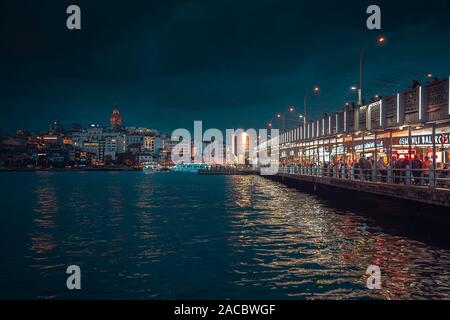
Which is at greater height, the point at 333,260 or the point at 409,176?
the point at 409,176

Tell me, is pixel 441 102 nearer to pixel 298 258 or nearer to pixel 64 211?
pixel 298 258

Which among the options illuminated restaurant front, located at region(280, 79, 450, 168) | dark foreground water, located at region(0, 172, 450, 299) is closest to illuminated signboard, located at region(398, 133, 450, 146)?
illuminated restaurant front, located at region(280, 79, 450, 168)

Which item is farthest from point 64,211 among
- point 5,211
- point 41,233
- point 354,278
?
point 354,278

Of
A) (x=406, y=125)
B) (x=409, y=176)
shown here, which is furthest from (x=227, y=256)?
(x=406, y=125)

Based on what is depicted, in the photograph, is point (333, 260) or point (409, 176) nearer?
point (333, 260)

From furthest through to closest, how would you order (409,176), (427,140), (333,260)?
(427,140), (409,176), (333,260)

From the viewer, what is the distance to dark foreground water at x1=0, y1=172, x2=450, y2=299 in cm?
1431

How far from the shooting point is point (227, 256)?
19.3 meters

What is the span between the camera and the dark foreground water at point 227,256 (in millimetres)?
14312

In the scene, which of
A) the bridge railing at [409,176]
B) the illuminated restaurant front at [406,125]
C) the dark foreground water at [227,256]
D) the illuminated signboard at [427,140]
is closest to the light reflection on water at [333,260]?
the dark foreground water at [227,256]

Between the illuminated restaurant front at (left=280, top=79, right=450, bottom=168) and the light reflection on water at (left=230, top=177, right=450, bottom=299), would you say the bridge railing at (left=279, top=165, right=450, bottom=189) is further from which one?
the light reflection on water at (left=230, top=177, right=450, bottom=299)

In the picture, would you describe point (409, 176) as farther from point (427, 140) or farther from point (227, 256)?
point (227, 256)

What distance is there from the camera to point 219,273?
16469 mm

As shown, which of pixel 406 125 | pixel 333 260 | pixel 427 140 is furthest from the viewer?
pixel 427 140
